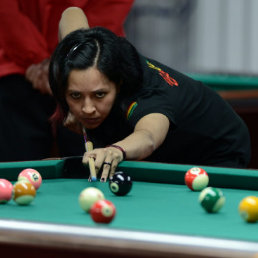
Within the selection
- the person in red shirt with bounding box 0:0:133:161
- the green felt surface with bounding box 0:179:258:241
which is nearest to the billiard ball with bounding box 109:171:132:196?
the green felt surface with bounding box 0:179:258:241

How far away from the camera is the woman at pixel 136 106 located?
2416 mm

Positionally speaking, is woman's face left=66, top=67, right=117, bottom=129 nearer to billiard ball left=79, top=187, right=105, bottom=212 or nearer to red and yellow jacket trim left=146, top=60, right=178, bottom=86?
red and yellow jacket trim left=146, top=60, right=178, bottom=86

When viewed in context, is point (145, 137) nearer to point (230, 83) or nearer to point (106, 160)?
point (106, 160)

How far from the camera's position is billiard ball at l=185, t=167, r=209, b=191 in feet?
6.44

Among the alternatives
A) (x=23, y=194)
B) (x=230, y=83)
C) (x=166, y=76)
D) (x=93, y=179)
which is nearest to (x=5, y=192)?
(x=23, y=194)

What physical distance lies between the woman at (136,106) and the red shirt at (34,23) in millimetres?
732

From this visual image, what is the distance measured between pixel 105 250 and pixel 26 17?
2.34m

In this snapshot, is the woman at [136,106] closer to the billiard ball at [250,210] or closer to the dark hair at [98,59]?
the dark hair at [98,59]

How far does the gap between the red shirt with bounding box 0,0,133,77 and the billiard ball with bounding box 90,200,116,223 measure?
6.71 feet

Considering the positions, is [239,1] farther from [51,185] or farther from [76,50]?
[51,185]

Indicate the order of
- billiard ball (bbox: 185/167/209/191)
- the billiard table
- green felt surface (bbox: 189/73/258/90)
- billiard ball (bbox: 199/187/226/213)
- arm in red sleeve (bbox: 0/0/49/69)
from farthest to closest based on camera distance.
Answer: green felt surface (bbox: 189/73/258/90) → arm in red sleeve (bbox: 0/0/49/69) → billiard ball (bbox: 185/167/209/191) → billiard ball (bbox: 199/187/226/213) → the billiard table

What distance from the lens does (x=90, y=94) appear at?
2482mm

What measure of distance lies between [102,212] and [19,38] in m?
2.11

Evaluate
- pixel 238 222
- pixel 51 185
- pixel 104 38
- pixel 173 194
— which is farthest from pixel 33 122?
pixel 238 222
